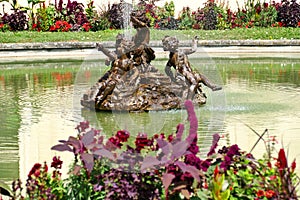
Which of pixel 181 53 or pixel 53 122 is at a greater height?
pixel 181 53

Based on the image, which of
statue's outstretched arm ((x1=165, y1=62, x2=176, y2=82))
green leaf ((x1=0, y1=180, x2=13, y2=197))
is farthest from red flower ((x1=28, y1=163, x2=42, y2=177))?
statue's outstretched arm ((x1=165, y1=62, x2=176, y2=82))

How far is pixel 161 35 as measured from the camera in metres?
20.5

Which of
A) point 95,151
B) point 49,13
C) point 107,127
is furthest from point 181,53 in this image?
point 49,13

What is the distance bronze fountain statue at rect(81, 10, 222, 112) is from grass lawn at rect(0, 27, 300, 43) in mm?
9778

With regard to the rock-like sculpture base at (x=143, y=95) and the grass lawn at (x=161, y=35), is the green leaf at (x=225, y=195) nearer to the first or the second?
the rock-like sculpture base at (x=143, y=95)

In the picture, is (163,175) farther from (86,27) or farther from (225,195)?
(86,27)

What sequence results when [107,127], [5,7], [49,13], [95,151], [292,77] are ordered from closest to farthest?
[95,151]
[107,127]
[292,77]
[49,13]
[5,7]

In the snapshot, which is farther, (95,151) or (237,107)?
(237,107)

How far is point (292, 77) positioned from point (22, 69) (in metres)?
5.98

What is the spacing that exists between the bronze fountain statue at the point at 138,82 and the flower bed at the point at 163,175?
5.00 m

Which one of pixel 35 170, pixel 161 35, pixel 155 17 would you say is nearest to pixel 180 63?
pixel 35 170

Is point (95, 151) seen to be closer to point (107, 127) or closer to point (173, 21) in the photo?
point (107, 127)

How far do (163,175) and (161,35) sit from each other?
16569 millimetres

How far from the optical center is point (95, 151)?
4367 millimetres
